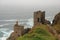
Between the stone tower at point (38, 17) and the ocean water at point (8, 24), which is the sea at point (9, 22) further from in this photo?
the stone tower at point (38, 17)

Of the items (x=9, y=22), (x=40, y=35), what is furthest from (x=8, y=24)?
(x=40, y=35)

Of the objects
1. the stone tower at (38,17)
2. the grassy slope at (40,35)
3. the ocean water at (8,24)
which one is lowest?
the ocean water at (8,24)

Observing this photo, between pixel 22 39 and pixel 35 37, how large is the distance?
660 mm

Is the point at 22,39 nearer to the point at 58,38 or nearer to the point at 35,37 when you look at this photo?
the point at 35,37

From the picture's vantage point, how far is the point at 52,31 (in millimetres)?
16625

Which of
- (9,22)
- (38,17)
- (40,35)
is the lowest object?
(9,22)

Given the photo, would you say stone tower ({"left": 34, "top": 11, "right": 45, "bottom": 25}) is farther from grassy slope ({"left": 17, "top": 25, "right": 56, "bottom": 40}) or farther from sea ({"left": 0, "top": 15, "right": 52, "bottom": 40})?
sea ({"left": 0, "top": 15, "right": 52, "bottom": 40})

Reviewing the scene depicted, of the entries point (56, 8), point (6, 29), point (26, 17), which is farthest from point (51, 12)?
point (6, 29)

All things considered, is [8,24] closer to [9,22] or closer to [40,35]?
[9,22]

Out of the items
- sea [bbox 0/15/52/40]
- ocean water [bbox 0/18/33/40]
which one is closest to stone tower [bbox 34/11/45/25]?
ocean water [bbox 0/18/33/40]

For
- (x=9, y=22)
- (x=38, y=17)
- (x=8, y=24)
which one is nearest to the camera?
(x=38, y=17)

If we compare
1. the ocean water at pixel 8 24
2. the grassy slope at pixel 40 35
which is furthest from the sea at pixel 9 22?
the grassy slope at pixel 40 35

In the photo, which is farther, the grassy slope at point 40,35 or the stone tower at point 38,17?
the stone tower at point 38,17

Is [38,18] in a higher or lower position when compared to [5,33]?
higher
